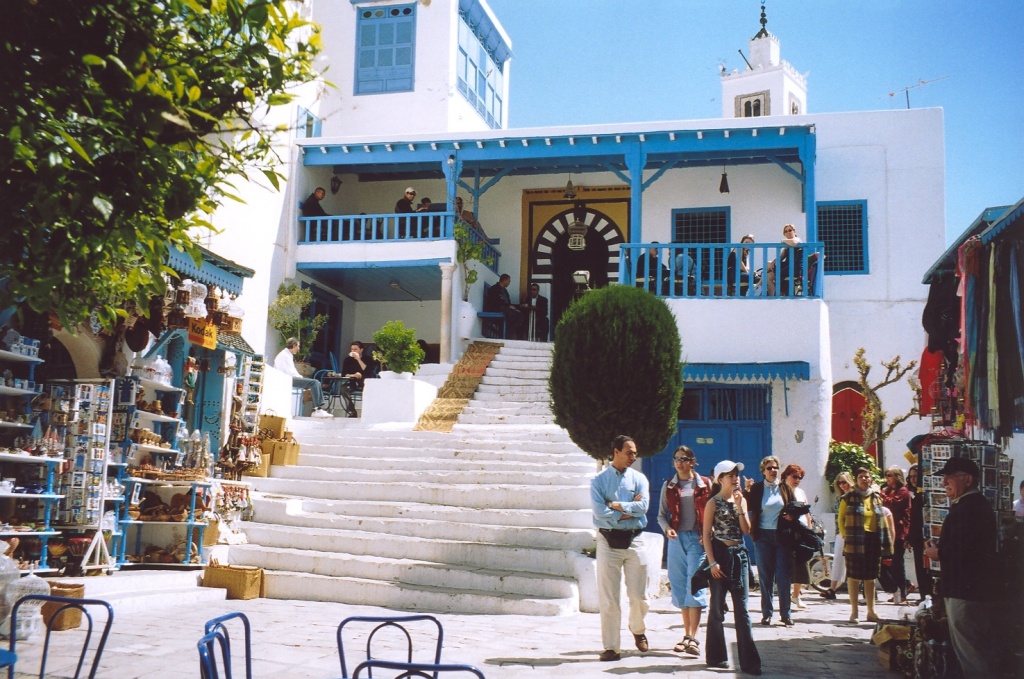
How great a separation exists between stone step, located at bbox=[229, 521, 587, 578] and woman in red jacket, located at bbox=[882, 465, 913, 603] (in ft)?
11.7

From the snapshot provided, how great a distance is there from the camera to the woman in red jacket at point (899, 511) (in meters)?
10.2

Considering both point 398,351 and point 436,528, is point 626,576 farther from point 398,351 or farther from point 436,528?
point 398,351

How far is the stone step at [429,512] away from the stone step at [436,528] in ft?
0.05

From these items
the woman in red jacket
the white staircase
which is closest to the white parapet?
the white staircase

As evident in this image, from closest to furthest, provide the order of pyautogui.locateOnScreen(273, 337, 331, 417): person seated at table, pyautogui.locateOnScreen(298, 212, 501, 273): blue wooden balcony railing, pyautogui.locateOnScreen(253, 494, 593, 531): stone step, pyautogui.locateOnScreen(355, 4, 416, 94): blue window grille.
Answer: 1. pyautogui.locateOnScreen(253, 494, 593, 531): stone step
2. pyautogui.locateOnScreen(273, 337, 331, 417): person seated at table
3. pyautogui.locateOnScreen(298, 212, 501, 273): blue wooden balcony railing
4. pyautogui.locateOnScreen(355, 4, 416, 94): blue window grille

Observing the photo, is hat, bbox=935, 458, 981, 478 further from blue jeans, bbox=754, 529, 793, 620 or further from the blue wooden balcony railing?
the blue wooden balcony railing

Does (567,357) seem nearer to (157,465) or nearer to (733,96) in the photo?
(157,465)

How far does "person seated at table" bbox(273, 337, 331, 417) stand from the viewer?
49.2 feet

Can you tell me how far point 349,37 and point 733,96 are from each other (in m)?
25.3

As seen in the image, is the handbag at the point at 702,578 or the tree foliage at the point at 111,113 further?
the handbag at the point at 702,578

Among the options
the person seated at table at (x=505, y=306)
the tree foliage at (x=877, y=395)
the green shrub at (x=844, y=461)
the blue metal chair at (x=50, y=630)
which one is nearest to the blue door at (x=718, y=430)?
the green shrub at (x=844, y=461)

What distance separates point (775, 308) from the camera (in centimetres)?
1384

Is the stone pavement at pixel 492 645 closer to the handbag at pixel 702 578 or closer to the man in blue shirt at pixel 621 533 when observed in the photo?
the man in blue shirt at pixel 621 533

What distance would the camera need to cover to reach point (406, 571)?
9.46 metres
